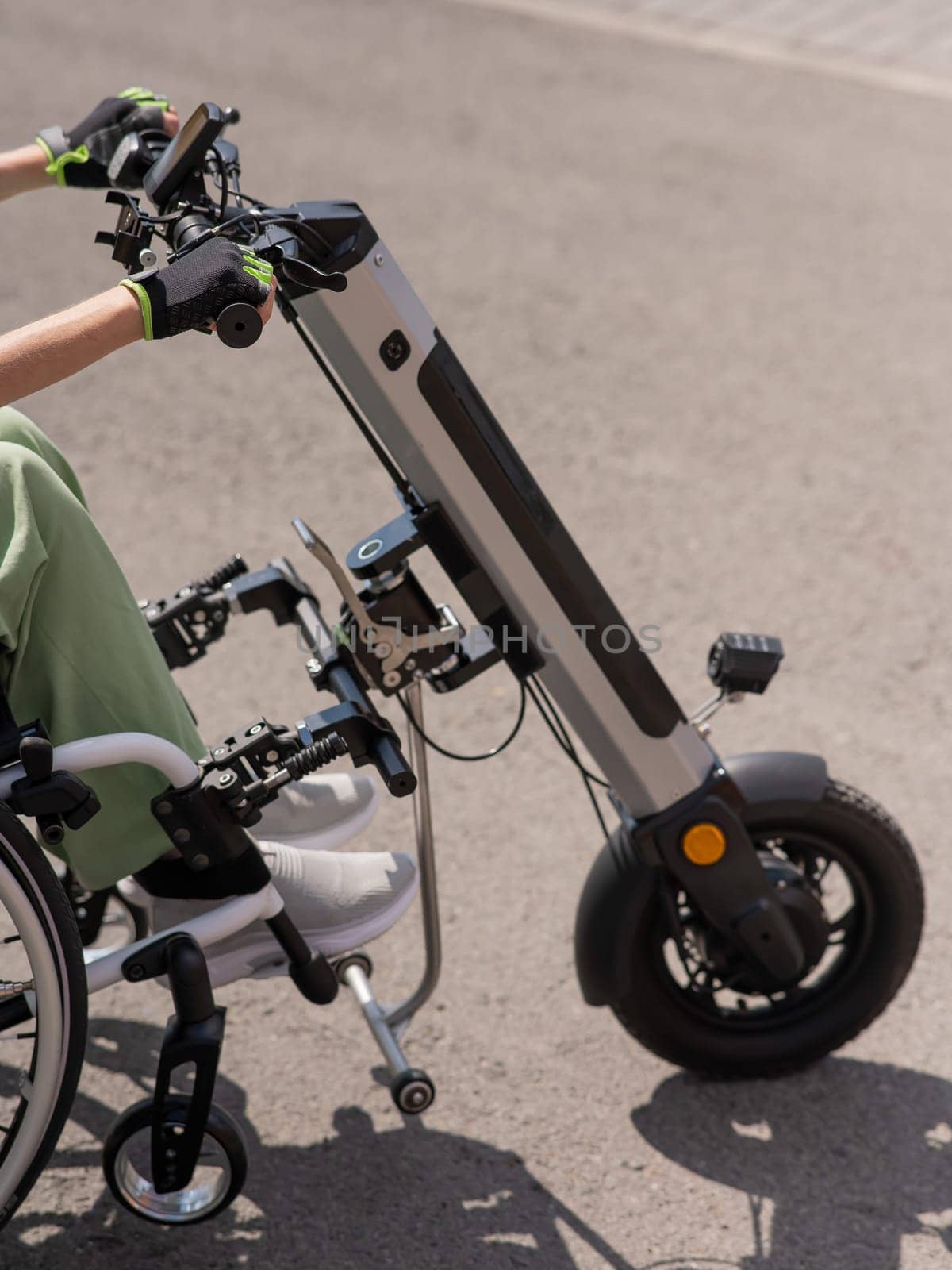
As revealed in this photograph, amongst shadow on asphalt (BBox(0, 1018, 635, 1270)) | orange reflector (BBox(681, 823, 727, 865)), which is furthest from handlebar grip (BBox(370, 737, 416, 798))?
shadow on asphalt (BBox(0, 1018, 635, 1270))

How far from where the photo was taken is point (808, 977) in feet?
8.67

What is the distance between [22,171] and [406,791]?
1.28m

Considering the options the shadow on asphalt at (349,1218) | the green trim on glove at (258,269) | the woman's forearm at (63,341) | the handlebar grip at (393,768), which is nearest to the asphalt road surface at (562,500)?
the shadow on asphalt at (349,1218)

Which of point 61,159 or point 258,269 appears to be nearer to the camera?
point 258,269

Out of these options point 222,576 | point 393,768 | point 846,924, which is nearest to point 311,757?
point 393,768

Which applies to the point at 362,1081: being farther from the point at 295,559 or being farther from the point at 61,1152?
the point at 295,559

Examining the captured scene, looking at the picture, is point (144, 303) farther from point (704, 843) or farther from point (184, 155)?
point (704, 843)

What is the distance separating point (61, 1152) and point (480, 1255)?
2.42 feet

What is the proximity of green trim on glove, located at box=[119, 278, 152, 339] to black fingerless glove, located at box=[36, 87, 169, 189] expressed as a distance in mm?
772

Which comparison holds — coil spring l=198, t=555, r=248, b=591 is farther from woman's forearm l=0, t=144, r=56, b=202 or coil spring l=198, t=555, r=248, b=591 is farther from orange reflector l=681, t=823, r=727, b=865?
orange reflector l=681, t=823, r=727, b=865

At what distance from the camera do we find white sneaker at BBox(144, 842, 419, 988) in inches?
87.5

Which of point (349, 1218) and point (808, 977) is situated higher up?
point (808, 977)

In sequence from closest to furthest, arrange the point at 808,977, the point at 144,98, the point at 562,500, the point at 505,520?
the point at 505,520 → the point at 144,98 → the point at 808,977 → the point at 562,500

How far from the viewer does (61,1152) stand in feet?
7.93
